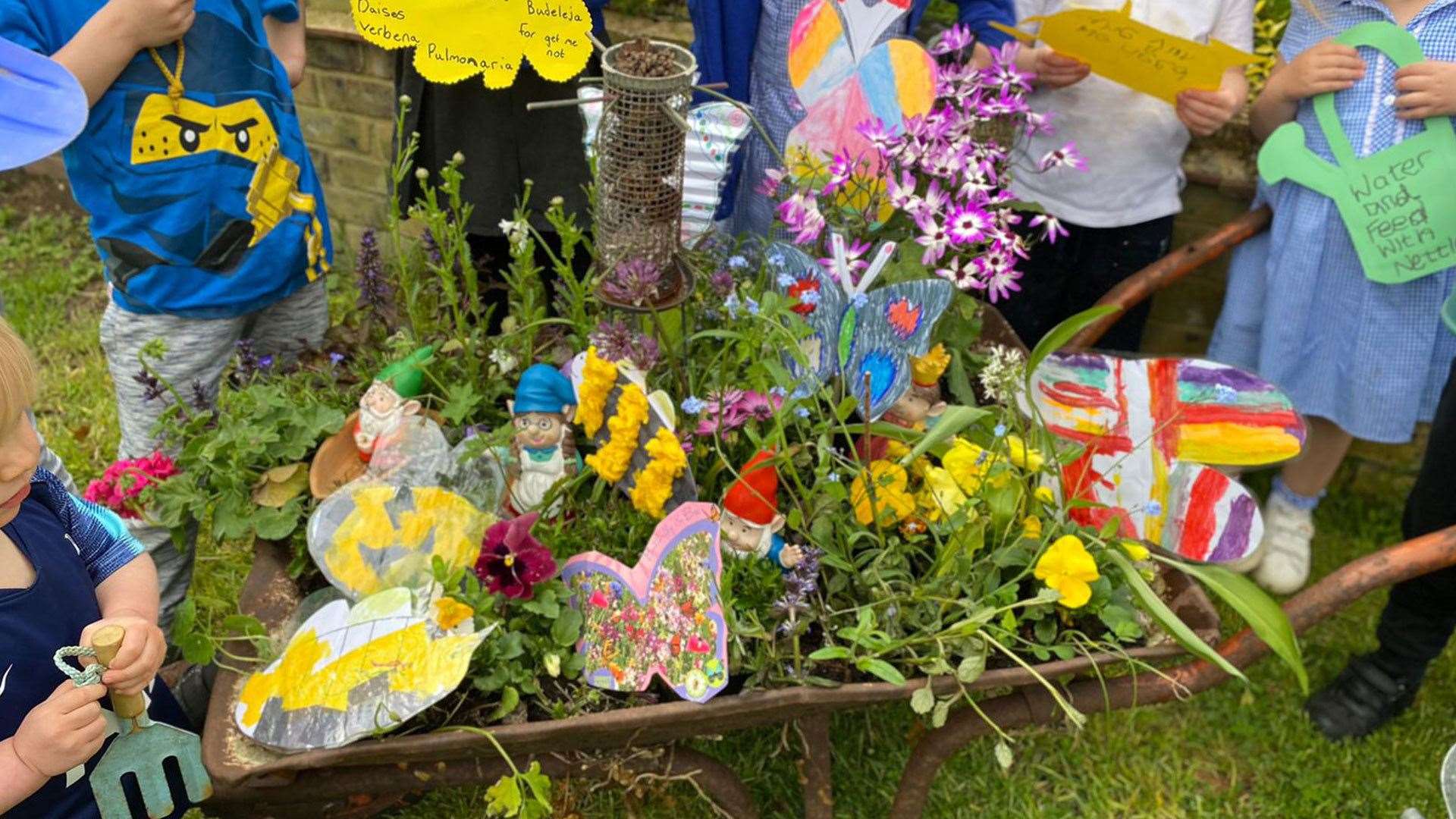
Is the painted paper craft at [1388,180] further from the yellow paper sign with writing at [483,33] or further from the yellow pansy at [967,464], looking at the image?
the yellow paper sign with writing at [483,33]

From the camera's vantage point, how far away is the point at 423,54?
1.36 metres

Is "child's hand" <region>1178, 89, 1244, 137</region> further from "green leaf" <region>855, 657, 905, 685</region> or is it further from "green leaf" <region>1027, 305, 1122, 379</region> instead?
"green leaf" <region>855, 657, 905, 685</region>

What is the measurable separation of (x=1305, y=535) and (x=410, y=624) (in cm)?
211

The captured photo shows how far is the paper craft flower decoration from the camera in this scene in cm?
139

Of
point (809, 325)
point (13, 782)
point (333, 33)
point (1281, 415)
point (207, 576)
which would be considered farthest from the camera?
point (333, 33)

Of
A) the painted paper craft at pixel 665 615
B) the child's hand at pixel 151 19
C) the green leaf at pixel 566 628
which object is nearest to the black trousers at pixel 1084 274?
the painted paper craft at pixel 665 615

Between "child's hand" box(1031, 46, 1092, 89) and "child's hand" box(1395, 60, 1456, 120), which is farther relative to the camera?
"child's hand" box(1031, 46, 1092, 89)

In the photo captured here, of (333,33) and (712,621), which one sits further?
(333,33)

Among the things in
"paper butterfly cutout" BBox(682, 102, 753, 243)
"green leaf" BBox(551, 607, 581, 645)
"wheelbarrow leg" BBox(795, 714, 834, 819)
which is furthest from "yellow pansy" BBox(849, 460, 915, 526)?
"paper butterfly cutout" BBox(682, 102, 753, 243)

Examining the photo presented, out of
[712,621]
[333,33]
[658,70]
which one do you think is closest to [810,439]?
[712,621]

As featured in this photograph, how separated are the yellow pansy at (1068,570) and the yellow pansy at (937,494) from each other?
0.17 metres

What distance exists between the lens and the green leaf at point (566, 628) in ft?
4.68

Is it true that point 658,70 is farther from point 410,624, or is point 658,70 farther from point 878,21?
point 410,624

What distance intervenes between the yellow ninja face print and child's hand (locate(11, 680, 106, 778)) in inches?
35.6
